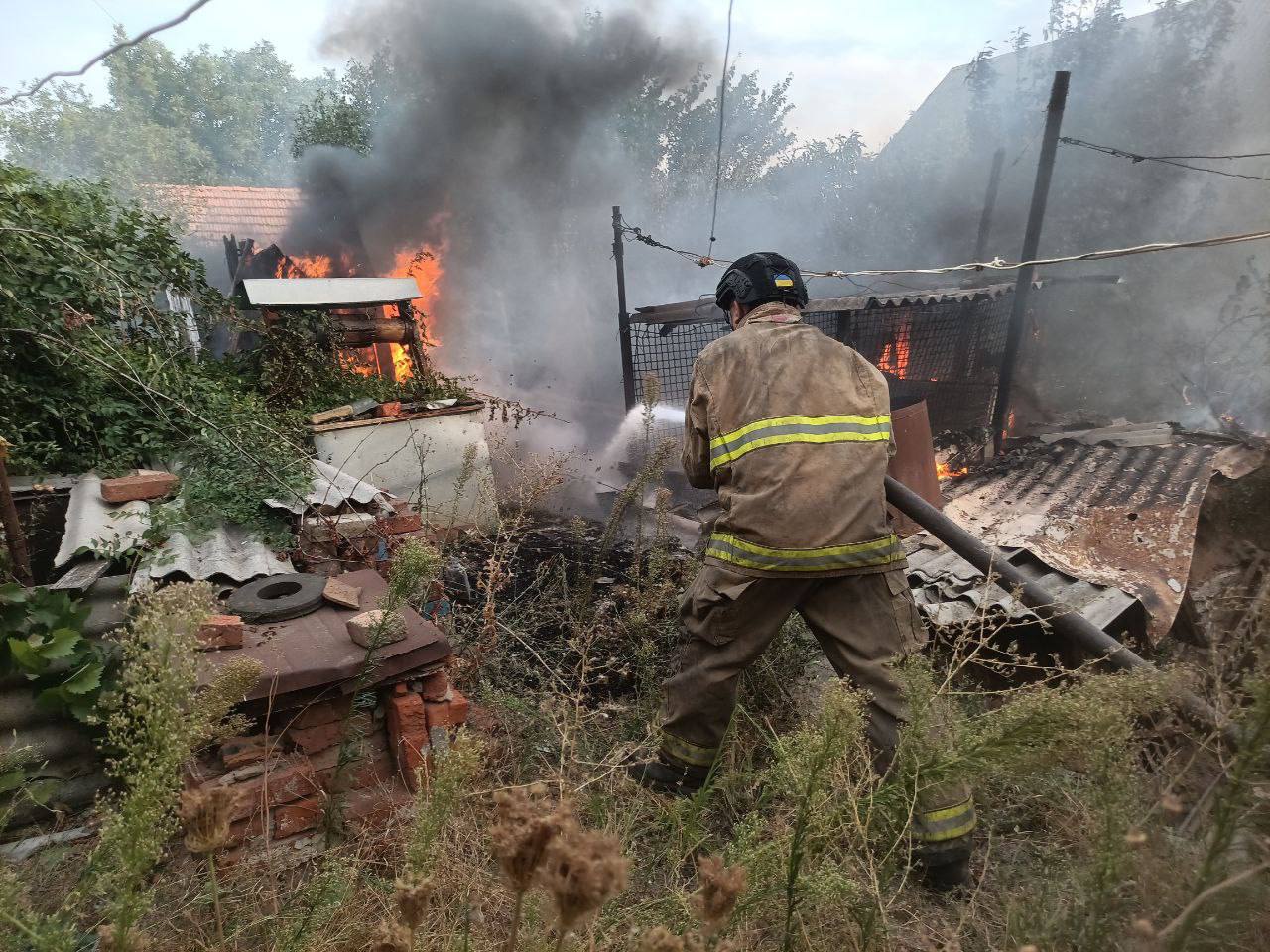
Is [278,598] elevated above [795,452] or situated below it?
below

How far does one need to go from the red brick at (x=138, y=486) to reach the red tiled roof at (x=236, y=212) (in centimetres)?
1582

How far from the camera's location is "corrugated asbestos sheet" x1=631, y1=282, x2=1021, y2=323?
24.0 feet

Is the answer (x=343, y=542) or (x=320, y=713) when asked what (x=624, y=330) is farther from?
(x=320, y=713)

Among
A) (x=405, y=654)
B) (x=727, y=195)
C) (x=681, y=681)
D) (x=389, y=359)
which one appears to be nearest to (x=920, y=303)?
(x=681, y=681)

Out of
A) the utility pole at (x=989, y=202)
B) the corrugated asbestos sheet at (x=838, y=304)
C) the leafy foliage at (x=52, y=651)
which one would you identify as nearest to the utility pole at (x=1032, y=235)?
the corrugated asbestos sheet at (x=838, y=304)

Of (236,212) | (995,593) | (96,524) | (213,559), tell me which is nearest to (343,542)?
(213,559)

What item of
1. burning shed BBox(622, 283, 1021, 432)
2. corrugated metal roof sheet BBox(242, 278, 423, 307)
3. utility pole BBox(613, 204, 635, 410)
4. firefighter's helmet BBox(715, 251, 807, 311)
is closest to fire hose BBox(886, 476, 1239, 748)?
firefighter's helmet BBox(715, 251, 807, 311)

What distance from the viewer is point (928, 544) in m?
5.10

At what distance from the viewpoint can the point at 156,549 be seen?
3.39 meters

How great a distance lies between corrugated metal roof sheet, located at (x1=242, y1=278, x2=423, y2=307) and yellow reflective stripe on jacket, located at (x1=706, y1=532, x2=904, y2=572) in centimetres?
666

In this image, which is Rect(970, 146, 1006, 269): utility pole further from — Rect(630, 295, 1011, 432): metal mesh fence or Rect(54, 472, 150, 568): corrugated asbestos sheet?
Rect(54, 472, 150, 568): corrugated asbestos sheet

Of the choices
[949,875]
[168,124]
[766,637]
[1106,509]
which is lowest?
[1106,509]

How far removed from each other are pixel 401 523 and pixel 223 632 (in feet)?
5.60

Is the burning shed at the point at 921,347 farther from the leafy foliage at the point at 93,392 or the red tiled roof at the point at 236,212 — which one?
the red tiled roof at the point at 236,212
